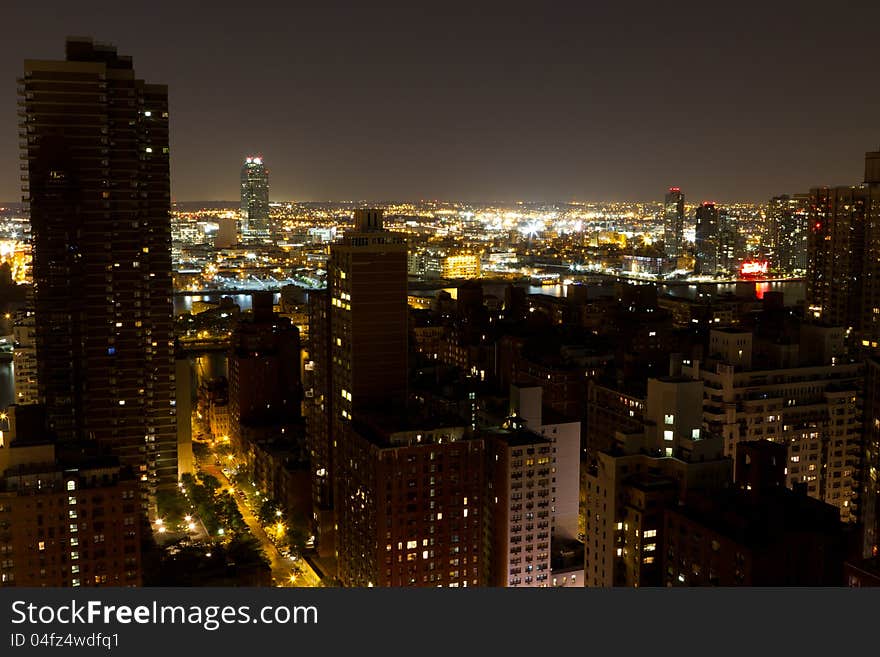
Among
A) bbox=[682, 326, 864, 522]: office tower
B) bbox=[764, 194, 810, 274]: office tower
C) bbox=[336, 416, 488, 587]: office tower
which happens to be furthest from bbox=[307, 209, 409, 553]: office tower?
bbox=[764, 194, 810, 274]: office tower

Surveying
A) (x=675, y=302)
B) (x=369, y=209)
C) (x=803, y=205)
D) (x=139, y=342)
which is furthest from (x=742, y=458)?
(x=803, y=205)

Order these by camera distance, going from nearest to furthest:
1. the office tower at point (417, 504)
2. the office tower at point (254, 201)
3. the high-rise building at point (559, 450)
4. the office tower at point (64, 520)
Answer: the office tower at point (64, 520), the office tower at point (417, 504), the high-rise building at point (559, 450), the office tower at point (254, 201)

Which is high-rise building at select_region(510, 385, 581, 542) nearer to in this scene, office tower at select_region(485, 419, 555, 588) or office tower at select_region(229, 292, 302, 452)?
office tower at select_region(485, 419, 555, 588)

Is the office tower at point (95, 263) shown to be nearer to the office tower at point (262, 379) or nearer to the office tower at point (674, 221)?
the office tower at point (262, 379)

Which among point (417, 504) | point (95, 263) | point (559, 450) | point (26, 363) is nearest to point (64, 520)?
point (417, 504)

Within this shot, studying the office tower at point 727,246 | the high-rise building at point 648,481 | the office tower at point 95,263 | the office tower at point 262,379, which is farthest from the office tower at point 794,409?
the office tower at point 727,246

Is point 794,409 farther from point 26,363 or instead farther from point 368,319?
point 26,363


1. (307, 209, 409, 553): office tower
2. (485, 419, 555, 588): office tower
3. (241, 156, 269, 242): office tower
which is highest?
(241, 156, 269, 242): office tower
